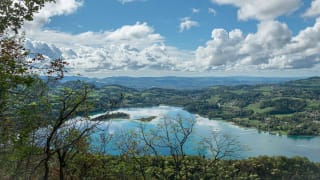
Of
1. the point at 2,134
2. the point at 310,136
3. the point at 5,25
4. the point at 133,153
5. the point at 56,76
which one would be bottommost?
the point at 310,136

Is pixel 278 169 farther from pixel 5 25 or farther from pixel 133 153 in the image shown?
pixel 5 25

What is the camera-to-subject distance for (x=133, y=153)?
17562 millimetres

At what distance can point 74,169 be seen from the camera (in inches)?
446

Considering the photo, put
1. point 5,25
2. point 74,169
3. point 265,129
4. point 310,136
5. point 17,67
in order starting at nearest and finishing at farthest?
point 17,67 < point 5,25 < point 74,169 < point 310,136 < point 265,129

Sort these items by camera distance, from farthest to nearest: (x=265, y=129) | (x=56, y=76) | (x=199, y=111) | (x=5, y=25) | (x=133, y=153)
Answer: (x=199, y=111) → (x=265, y=129) → (x=133, y=153) → (x=56, y=76) → (x=5, y=25)

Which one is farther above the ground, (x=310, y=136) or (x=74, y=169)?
(x=74, y=169)

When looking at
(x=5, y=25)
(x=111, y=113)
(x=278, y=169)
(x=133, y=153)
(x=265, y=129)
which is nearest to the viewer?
(x=5, y=25)

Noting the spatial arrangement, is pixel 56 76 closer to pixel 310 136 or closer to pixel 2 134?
pixel 2 134

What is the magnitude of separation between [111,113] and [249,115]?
129m

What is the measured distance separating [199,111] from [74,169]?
136 meters

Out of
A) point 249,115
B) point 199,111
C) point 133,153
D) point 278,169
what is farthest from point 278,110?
point 133,153

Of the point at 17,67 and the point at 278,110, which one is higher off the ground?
the point at 17,67

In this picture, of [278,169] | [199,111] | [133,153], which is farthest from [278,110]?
[133,153]

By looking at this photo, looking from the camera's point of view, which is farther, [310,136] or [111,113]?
[310,136]
